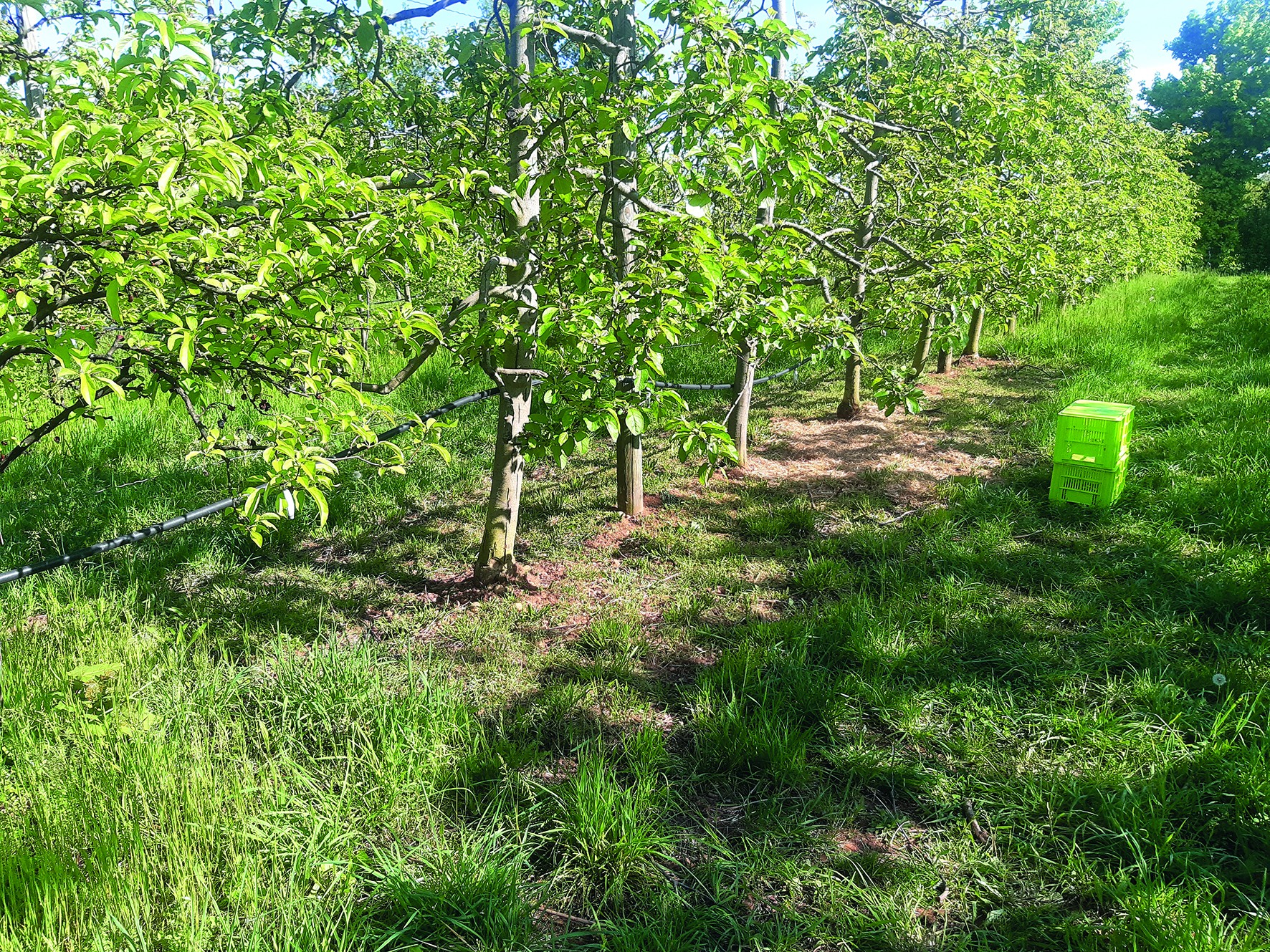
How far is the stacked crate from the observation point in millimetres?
4258

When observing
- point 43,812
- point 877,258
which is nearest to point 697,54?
point 43,812

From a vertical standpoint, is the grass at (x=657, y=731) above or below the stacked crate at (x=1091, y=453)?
below

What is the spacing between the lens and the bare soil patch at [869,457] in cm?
520

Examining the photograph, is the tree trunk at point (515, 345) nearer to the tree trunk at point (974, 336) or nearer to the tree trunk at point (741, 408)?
the tree trunk at point (741, 408)

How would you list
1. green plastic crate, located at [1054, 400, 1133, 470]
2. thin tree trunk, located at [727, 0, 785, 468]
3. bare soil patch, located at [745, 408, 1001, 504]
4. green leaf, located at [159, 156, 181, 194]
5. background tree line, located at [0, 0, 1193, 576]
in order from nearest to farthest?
green leaf, located at [159, 156, 181, 194]
background tree line, located at [0, 0, 1193, 576]
green plastic crate, located at [1054, 400, 1133, 470]
thin tree trunk, located at [727, 0, 785, 468]
bare soil patch, located at [745, 408, 1001, 504]

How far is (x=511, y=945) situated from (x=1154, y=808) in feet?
6.17

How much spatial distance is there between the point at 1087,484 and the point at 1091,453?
22cm

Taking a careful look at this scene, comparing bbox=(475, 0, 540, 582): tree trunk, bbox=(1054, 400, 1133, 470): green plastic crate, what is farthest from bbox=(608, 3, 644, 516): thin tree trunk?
bbox=(1054, 400, 1133, 470): green plastic crate

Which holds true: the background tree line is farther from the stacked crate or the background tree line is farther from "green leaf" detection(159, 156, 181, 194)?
the stacked crate

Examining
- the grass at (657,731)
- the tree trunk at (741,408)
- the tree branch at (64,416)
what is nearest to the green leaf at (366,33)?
the tree branch at (64,416)

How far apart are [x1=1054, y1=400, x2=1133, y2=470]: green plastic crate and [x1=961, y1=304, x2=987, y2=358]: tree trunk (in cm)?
481

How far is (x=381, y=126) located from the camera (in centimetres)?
371

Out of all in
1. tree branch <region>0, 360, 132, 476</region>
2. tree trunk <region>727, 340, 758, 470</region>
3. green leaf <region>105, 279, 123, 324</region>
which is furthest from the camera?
tree trunk <region>727, 340, 758, 470</region>

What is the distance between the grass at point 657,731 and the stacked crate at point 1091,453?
15cm
